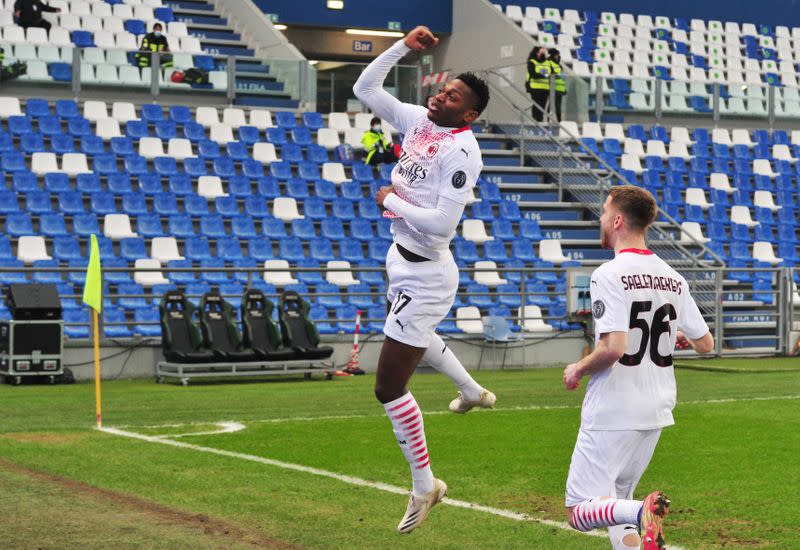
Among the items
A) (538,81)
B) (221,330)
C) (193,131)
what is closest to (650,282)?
(221,330)

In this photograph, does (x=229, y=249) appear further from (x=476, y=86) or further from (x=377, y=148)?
(x=476, y=86)

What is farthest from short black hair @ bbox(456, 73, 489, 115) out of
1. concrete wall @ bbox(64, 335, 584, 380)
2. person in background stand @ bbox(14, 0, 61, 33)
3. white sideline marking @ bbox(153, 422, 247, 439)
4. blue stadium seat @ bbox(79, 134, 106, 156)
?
person in background stand @ bbox(14, 0, 61, 33)

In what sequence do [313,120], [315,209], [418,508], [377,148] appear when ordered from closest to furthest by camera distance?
[418,508], [315,209], [377,148], [313,120]

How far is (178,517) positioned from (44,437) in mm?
4159

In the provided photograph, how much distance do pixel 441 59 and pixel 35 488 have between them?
28.9m

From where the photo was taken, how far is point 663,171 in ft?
94.1

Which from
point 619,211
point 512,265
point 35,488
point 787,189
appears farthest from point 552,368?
point 619,211

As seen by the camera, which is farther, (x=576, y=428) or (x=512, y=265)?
(x=512, y=265)

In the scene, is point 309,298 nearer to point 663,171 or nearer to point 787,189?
point 663,171

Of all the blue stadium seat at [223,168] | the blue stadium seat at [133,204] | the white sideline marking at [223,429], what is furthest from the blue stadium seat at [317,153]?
the white sideline marking at [223,429]

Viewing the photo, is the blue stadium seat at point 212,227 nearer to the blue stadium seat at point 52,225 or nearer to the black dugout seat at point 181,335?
the blue stadium seat at point 52,225

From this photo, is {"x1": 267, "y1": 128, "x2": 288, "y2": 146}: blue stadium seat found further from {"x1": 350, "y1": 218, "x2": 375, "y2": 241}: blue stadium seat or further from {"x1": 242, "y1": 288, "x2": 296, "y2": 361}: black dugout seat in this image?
{"x1": 242, "y1": 288, "x2": 296, "y2": 361}: black dugout seat

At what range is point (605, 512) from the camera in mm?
5398

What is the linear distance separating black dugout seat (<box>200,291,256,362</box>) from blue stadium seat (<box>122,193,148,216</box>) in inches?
173
